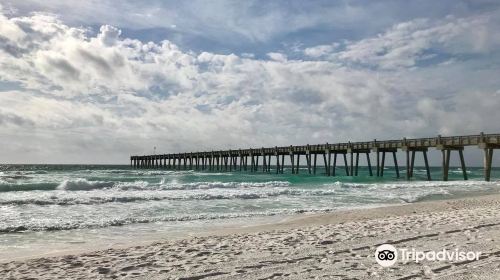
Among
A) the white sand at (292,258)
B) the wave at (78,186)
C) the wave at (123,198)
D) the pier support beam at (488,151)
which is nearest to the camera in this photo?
the white sand at (292,258)

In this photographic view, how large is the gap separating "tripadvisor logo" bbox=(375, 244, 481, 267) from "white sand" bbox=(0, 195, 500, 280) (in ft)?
0.45

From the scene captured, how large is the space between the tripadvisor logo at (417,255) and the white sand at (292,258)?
0.14 metres

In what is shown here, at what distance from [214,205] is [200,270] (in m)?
11.0

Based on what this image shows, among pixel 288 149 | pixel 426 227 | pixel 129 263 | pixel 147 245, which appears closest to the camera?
pixel 129 263

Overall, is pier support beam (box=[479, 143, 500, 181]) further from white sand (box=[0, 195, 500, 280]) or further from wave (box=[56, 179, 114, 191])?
wave (box=[56, 179, 114, 191])

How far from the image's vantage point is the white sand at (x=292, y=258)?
5371 mm

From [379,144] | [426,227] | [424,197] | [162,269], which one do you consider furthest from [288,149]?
[162,269]

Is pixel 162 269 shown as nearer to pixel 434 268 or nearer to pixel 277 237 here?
pixel 277 237

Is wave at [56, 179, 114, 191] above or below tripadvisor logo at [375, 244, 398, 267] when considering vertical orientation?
below

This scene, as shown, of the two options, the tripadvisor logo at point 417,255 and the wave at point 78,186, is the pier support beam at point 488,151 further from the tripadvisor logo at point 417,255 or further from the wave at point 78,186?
the wave at point 78,186

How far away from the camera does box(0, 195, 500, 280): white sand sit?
17.6 feet

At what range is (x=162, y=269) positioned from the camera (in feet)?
19.5

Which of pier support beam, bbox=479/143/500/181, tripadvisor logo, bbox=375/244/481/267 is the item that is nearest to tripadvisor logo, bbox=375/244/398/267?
tripadvisor logo, bbox=375/244/481/267

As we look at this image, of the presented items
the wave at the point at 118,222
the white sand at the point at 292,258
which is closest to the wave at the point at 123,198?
the wave at the point at 118,222
